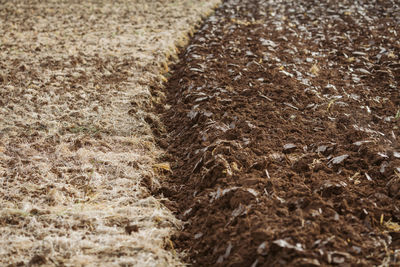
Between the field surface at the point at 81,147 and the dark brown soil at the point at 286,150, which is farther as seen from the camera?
the field surface at the point at 81,147

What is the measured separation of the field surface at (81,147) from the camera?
271 cm

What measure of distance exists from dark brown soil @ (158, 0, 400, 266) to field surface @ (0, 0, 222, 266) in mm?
317

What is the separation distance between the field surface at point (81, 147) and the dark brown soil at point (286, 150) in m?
0.32

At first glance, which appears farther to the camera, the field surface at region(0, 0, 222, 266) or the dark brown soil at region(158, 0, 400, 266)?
the field surface at region(0, 0, 222, 266)

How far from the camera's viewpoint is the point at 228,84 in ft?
17.1

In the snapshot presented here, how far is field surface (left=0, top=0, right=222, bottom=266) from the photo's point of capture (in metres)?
2.71

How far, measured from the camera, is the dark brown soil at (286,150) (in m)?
2.52

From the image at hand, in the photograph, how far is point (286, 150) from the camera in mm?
3645

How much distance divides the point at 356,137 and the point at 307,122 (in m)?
0.58

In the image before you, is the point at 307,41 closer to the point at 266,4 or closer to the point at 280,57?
the point at 280,57

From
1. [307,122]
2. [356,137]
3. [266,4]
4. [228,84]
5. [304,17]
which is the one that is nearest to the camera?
[356,137]

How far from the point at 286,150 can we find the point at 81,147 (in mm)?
2059

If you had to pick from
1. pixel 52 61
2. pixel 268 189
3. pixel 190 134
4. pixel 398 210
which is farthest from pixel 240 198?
pixel 52 61

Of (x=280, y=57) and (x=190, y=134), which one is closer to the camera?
(x=190, y=134)
